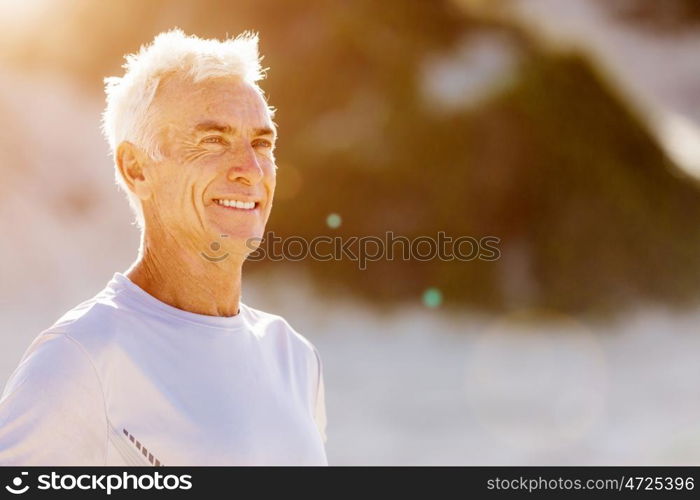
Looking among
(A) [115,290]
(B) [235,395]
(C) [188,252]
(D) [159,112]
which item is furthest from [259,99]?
(B) [235,395]

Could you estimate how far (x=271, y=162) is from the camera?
2.87 metres

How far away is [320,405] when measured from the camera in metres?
3.11

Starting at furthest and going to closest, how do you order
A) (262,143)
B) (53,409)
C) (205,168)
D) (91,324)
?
(262,143) → (205,168) → (91,324) → (53,409)

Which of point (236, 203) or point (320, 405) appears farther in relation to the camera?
point (320, 405)

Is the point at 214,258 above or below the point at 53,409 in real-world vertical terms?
above

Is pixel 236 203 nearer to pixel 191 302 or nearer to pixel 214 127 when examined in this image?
pixel 214 127

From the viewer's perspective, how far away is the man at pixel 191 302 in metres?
2.34

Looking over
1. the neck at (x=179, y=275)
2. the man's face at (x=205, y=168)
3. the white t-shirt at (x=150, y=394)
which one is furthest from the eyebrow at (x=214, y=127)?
the white t-shirt at (x=150, y=394)

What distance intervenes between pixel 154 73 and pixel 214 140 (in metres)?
0.32

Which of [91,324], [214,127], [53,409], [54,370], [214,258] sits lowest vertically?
[53,409]

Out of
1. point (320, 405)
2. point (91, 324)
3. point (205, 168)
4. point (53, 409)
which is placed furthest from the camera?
point (320, 405)

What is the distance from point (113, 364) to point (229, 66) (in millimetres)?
1158

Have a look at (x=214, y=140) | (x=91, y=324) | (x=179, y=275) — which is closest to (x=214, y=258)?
(x=179, y=275)

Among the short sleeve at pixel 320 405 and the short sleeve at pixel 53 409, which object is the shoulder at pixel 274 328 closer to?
the short sleeve at pixel 320 405
